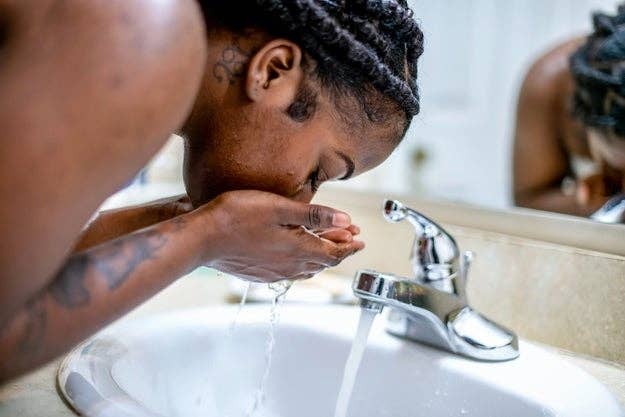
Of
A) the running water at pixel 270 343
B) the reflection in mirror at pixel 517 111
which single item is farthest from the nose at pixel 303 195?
the reflection in mirror at pixel 517 111

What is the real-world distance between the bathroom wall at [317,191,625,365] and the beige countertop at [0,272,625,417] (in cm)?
3

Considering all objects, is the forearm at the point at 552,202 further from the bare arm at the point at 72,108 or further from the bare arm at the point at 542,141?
the bare arm at the point at 72,108

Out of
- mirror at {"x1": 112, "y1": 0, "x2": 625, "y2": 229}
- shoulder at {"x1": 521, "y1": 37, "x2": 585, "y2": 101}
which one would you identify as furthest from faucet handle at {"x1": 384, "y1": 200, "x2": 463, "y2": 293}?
shoulder at {"x1": 521, "y1": 37, "x2": 585, "y2": 101}

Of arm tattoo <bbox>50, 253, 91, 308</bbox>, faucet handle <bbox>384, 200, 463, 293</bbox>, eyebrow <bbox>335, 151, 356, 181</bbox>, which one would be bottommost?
faucet handle <bbox>384, 200, 463, 293</bbox>

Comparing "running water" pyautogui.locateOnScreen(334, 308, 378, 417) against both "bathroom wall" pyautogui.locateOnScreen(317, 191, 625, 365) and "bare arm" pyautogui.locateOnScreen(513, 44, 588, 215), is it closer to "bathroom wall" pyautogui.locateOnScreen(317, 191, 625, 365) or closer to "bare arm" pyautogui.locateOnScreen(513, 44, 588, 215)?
"bathroom wall" pyautogui.locateOnScreen(317, 191, 625, 365)

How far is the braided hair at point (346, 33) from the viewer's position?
1.70 ft

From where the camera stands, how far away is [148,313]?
A: 0.88m

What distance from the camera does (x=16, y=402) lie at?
Result: 556mm

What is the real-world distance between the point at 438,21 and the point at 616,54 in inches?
11.7

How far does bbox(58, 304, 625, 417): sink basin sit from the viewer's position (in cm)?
63

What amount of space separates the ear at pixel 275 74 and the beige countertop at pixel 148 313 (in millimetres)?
300

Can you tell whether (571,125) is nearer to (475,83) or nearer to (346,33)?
(475,83)

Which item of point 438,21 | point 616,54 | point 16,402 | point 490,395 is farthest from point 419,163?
point 16,402

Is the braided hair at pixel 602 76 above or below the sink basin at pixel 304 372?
above
